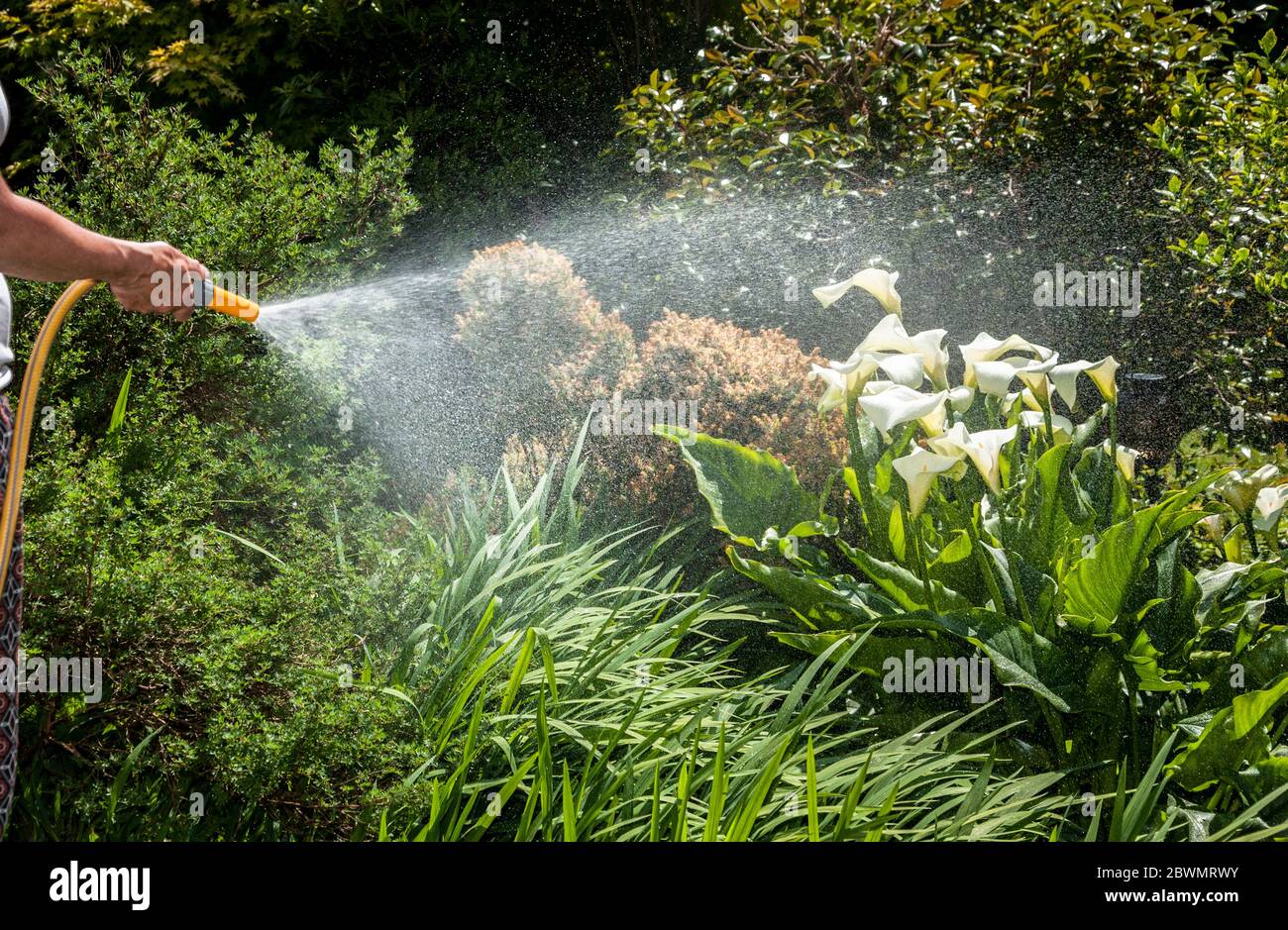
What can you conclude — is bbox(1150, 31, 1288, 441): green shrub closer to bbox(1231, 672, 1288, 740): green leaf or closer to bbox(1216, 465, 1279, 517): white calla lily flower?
bbox(1216, 465, 1279, 517): white calla lily flower

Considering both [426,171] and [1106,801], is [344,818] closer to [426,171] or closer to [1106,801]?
[1106,801]

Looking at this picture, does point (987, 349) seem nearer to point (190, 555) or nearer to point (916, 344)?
point (916, 344)

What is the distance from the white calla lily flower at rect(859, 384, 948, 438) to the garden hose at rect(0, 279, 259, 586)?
156 centimetres

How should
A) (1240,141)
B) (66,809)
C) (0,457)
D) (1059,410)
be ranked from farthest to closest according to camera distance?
(1059,410)
(1240,141)
(66,809)
(0,457)

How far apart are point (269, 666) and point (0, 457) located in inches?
36.0

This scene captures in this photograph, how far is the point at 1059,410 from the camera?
475 cm

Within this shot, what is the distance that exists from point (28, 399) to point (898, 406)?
1922 mm

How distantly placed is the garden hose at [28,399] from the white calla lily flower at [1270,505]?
8.60 ft

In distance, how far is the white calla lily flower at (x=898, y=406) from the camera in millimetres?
2652

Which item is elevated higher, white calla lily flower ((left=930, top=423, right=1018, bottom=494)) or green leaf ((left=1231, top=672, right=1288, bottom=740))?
white calla lily flower ((left=930, top=423, right=1018, bottom=494))

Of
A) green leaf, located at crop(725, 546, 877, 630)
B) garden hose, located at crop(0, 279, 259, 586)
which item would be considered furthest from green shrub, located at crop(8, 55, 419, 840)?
green leaf, located at crop(725, 546, 877, 630)

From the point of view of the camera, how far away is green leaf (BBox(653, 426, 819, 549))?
326cm
